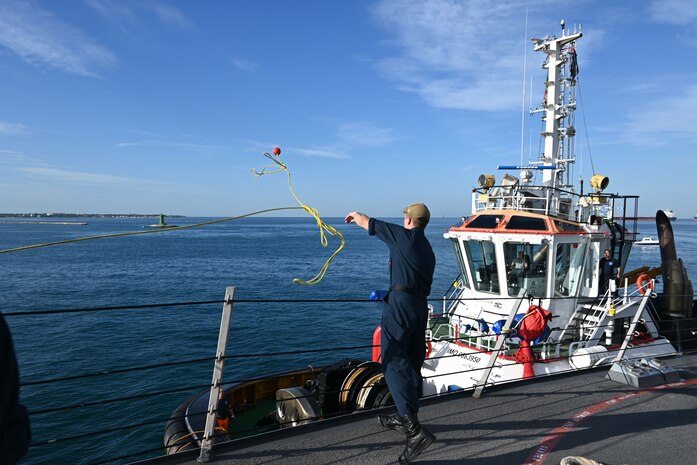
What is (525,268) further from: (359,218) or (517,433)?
(359,218)

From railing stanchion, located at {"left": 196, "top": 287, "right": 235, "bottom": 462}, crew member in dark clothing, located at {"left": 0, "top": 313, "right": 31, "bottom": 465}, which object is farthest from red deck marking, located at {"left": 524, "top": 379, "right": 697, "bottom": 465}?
crew member in dark clothing, located at {"left": 0, "top": 313, "right": 31, "bottom": 465}

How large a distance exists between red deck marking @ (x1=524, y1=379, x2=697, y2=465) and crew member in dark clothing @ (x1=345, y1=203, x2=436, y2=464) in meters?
0.95

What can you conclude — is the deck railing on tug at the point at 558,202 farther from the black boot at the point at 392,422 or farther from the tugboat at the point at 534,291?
the black boot at the point at 392,422

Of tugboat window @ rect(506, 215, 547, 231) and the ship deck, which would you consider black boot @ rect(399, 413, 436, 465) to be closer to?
the ship deck

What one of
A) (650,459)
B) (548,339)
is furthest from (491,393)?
(548,339)

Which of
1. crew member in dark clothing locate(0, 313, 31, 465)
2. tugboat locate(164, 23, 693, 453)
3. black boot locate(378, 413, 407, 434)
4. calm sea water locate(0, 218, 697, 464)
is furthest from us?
calm sea water locate(0, 218, 697, 464)

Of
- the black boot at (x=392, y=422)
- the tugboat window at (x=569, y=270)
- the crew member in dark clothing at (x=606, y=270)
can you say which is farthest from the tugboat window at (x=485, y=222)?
the black boot at (x=392, y=422)

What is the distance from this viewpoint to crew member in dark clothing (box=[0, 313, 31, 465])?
1601 millimetres

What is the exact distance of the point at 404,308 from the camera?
11.3 ft

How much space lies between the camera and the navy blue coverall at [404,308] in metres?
3.46

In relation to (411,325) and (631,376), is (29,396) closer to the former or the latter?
(411,325)

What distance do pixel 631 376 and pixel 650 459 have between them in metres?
1.90

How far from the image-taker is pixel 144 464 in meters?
3.29

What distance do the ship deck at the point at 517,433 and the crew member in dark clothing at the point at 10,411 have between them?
187 centimetres
